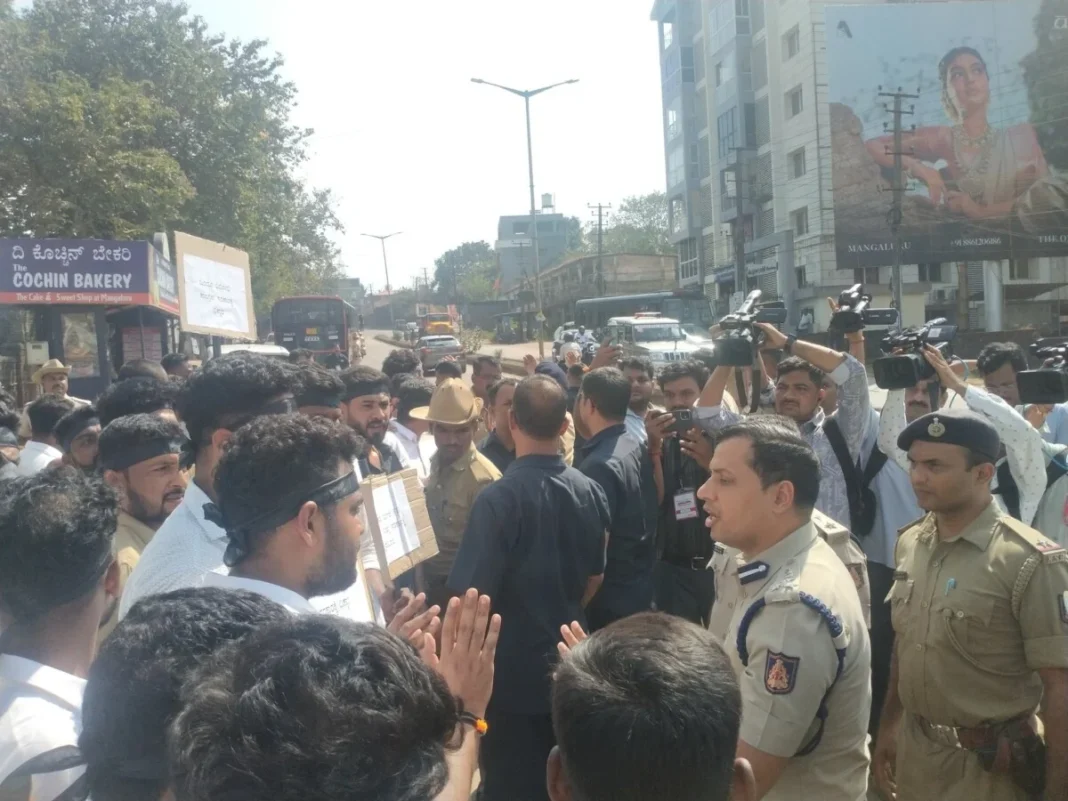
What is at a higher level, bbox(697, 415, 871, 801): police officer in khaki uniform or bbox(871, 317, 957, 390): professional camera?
bbox(871, 317, 957, 390): professional camera

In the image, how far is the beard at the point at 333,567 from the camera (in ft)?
6.83

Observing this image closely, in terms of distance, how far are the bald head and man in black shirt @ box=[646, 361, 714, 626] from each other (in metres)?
1.11

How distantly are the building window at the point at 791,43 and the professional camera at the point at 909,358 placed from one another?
133 ft

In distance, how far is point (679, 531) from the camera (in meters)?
4.62

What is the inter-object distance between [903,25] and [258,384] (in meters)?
37.2

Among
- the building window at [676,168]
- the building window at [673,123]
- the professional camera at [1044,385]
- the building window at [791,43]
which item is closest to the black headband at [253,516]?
the professional camera at [1044,385]

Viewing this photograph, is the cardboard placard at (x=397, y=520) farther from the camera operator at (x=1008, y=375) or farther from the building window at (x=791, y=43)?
the building window at (x=791, y=43)

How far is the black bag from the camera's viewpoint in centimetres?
419

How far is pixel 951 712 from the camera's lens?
273 cm

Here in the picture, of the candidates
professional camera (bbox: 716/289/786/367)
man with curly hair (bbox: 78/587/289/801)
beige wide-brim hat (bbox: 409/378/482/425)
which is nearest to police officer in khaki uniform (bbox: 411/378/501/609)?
beige wide-brim hat (bbox: 409/378/482/425)

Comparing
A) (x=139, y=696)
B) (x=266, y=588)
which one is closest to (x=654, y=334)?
(x=266, y=588)

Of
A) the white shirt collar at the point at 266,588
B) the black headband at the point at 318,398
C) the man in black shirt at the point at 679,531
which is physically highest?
the black headband at the point at 318,398

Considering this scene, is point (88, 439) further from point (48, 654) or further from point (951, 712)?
point (951, 712)

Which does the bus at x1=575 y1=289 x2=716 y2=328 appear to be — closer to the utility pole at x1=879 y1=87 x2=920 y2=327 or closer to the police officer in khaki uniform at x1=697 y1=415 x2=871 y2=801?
the utility pole at x1=879 y1=87 x2=920 y2=327
